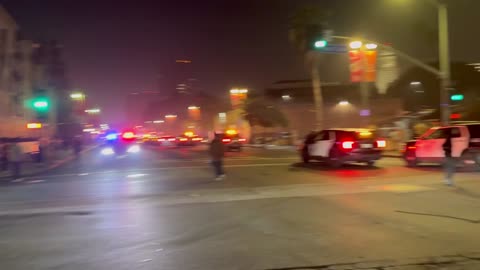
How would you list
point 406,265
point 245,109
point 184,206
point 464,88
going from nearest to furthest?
point 406,265
point 184,206
point 464,88
point 245,109

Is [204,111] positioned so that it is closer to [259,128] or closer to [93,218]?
[259,128]

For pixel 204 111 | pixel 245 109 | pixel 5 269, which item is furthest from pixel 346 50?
pixel 204 111

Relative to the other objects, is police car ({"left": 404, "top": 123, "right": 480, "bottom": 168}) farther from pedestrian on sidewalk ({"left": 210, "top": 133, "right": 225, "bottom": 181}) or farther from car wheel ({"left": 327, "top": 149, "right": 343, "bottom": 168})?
pedestrian on sidewalk ({"left": 210, "top": 133, "right": 225, "bottom": 181})

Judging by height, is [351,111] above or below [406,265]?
above

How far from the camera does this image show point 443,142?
2091 centimetres

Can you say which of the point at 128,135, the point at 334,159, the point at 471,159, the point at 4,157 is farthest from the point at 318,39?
the point at 128,135

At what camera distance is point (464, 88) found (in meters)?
73.7

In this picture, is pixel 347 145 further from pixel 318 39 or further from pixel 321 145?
pixel 318 39

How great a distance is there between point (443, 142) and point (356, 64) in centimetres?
1211

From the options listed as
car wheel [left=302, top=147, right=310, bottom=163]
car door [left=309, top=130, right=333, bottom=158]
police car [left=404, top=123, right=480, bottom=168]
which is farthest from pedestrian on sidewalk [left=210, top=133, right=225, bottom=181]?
police car [left=404, top=123, right=480, bottom=168]

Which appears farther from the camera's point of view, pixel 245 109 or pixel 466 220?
pixel 245 109

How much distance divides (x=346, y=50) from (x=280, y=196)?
17257mm

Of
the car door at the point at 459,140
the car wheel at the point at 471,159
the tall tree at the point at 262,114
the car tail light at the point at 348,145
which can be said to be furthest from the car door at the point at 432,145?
the tall tree at the point at 262,114

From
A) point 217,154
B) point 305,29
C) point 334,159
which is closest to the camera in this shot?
point 217,154
